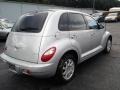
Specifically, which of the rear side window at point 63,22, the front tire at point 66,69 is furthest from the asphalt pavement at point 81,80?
the rear side window at point 63,22

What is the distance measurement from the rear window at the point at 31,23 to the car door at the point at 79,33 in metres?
0.77

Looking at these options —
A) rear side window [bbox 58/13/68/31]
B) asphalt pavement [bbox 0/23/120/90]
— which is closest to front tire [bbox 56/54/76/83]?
asphalt pavement [bbox 0/23/120/90]

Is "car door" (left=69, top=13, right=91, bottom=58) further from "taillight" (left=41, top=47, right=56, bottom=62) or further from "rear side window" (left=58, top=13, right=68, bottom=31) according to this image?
"taillight" (left=41, top=47, right=56, bottom=62)

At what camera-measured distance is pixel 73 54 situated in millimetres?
4227

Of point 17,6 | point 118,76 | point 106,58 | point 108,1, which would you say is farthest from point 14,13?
point 108,1

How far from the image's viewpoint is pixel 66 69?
13.3 ft

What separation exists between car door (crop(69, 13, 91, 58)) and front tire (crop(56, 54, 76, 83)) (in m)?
0.40

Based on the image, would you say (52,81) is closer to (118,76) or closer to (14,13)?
(118,76)

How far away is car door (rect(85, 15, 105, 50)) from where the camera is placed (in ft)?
16.5

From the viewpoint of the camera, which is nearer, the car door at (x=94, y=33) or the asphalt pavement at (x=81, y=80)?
the asphalt pavement at (x=81, y=80)

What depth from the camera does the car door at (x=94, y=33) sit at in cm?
503

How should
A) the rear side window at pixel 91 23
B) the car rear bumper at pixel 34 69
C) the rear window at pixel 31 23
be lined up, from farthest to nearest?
the rear side window at pixel 91 23 → the rear window at pixel 31 23 → the car rear bumper at pixel 34 69

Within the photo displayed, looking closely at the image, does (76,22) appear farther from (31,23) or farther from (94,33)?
(31,23)

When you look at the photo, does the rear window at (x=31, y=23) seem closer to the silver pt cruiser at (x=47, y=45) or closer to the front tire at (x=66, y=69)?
the silver pt cruiser at (x=47, y=45)
